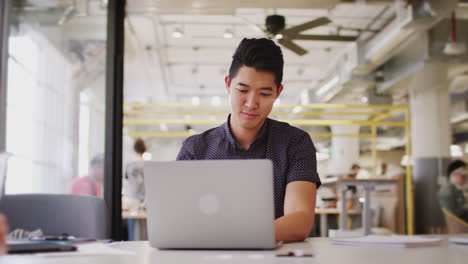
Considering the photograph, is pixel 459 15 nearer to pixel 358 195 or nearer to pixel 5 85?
pixel 358 195

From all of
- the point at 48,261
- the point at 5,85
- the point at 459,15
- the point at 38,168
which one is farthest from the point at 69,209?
the point at 459,15

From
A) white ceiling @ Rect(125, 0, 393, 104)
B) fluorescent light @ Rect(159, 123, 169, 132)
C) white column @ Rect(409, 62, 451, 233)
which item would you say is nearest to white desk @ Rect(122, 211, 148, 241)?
white ceiling @ Rect(125, 0, 393, 104)

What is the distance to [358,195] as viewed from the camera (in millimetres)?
8375

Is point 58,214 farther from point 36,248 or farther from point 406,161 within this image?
point 406,161

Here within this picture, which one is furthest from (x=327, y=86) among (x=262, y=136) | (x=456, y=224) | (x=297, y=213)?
(x=297, y=213)

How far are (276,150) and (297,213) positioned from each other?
0.35m

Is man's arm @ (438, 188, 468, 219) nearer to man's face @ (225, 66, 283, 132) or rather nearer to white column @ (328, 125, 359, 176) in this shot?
man's face @ (225, 66, 283, 132)

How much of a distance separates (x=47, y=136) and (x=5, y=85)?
1.63 m

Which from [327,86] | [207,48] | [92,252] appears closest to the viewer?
[92,252]

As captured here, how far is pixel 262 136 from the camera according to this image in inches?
73.9

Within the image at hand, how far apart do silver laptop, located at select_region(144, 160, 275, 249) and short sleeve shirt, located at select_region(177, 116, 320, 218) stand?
0.59 meters

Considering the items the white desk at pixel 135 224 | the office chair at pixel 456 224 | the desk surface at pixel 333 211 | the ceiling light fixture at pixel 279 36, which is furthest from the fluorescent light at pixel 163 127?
the office chair at pixel 456 224

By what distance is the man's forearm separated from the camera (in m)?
1.43

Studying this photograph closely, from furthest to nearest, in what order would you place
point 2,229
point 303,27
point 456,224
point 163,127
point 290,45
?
point 163,127
point 290,45
point 303,27
point 456,224
point 2,229
